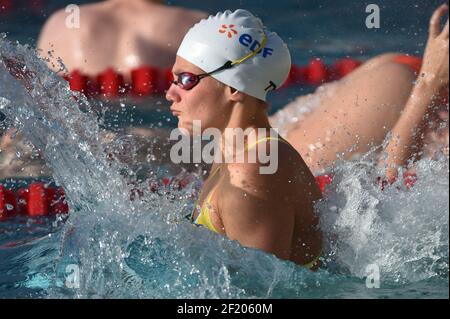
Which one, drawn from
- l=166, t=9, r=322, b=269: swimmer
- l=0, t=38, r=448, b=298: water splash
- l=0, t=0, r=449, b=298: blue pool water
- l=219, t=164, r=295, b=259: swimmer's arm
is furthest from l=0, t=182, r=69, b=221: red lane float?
l=219, t=164, r=295, b=259: swimmer's arm

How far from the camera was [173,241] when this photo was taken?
2.14 metres

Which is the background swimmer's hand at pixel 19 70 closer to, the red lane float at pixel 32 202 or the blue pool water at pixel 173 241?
the blue pool water at pixel 173 241

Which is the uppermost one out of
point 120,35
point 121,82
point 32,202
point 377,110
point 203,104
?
point 120,35

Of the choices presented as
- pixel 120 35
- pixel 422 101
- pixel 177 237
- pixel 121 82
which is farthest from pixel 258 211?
pixel 121 82

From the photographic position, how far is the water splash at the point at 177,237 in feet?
6.70

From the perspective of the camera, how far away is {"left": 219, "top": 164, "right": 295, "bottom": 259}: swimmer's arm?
6.60 feet

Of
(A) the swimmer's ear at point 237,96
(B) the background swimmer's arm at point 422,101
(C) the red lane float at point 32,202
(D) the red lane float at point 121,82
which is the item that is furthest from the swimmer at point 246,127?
(D) the red lane float at point 121,82

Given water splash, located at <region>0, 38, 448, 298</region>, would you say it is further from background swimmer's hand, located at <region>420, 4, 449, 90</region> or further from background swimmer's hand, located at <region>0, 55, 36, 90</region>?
background swimmer's hand, located at <region>420, 4, 449, 90</region>

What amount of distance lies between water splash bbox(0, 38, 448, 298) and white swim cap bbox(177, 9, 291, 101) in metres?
0.37

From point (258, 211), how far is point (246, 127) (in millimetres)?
261

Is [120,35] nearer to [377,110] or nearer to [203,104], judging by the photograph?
[377,110]

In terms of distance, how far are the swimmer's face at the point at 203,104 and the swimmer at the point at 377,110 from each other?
3.58ft
